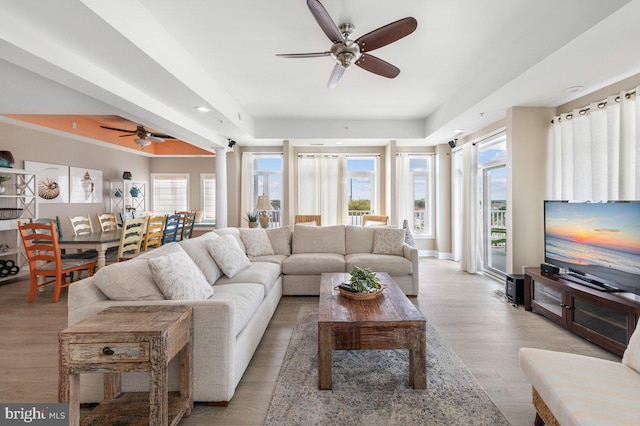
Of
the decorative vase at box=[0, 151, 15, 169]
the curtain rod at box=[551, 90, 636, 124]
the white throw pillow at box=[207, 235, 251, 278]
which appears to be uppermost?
the curtain rod at box=[551, 90, 636, 124]

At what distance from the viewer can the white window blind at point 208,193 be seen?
28.1ft

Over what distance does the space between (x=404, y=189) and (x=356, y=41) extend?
465 cm

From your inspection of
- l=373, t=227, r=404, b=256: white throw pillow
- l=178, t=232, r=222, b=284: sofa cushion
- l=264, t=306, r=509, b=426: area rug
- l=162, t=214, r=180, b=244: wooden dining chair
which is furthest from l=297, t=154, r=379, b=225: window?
A: l=264, t=306, r=509, b=426: area rug

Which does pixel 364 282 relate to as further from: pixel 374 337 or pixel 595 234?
pixel 595 234

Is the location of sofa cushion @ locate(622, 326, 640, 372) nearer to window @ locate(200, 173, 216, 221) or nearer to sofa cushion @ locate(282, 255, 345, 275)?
sofa cushion @ locate(282, 255, 345, 275)

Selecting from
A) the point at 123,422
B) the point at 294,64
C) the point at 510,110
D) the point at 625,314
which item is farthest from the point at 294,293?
the point at 510,110

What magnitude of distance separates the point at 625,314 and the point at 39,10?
4615 mm

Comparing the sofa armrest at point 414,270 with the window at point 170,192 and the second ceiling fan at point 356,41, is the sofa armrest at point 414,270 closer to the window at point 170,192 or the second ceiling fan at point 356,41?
the second ceiling fan at point 356,41

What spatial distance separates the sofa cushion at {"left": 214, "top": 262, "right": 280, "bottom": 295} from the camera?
2930 millimetres

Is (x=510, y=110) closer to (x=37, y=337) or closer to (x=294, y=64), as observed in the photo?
(x=294, y=64)

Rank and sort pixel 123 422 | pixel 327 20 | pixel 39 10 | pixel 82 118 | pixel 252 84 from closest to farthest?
pixel 123 422, pixel 39 10, pixel 327 20, pixel 252 84, pixel 82 118

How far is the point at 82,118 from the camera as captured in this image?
5746mm

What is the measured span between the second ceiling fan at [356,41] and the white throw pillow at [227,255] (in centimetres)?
193

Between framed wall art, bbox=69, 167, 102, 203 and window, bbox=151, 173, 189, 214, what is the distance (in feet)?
5.66
